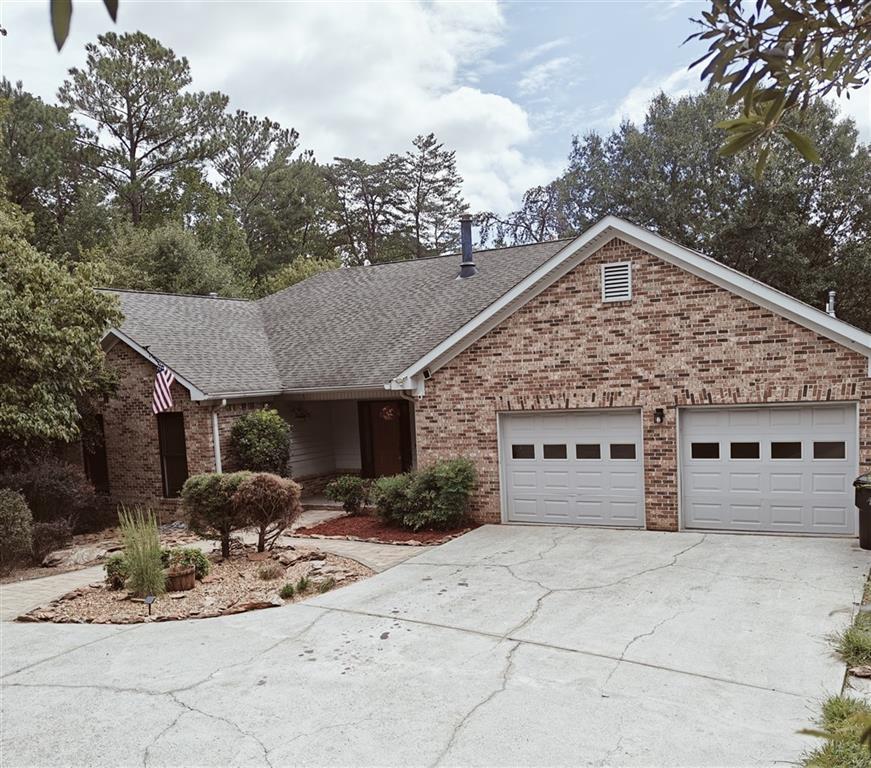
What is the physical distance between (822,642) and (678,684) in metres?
1.87

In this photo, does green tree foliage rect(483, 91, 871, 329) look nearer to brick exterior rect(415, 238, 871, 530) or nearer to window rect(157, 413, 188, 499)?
brick exterior rect(415, 238, 871, 530)

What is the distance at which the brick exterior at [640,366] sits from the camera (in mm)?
11398

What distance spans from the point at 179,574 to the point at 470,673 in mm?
5211

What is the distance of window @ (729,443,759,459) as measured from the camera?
→ 466 inches

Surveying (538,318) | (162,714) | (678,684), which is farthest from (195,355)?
(678,684)

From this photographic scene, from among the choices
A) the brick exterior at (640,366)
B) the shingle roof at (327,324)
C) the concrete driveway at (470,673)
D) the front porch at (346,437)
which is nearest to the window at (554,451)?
the brick exterior at (640,366)

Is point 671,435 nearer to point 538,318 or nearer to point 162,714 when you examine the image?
point 538,318

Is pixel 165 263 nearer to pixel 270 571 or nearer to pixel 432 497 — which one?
pixel 432 497

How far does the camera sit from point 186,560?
1037 centimetres

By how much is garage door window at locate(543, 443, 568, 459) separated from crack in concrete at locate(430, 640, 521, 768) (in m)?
6.28

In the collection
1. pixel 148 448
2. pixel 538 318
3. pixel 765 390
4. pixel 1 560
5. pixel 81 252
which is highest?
pixel 81 252

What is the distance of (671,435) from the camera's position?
40.2 ft

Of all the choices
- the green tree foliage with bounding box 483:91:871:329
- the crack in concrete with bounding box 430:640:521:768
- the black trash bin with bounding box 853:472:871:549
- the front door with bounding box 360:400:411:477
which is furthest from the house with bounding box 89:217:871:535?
the green tree foliage with bounding box 483:91:871:329

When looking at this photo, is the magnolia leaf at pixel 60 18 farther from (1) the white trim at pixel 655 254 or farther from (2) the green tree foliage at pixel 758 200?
(2) the green tree foliage at pixel 758 200
